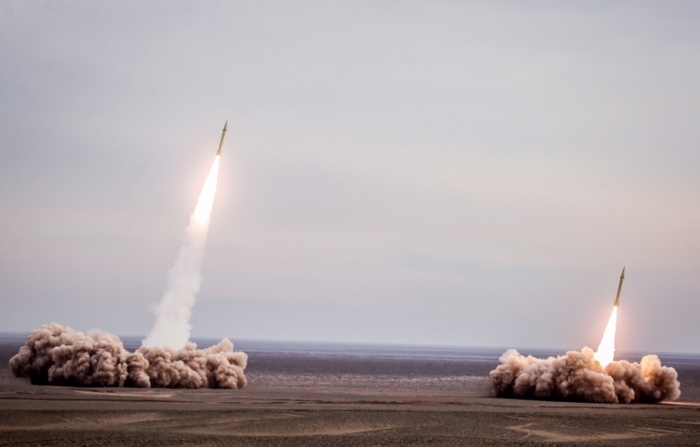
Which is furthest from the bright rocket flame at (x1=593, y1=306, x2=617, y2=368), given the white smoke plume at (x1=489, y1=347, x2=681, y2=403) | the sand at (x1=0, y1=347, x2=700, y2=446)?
the sand at (x1=0, y1=347, x2=700, y2=446)

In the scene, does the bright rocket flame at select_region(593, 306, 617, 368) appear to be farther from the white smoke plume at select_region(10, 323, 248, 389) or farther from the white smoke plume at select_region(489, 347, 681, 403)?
the white smoke plume at select_region(10, 323, 248, 389)

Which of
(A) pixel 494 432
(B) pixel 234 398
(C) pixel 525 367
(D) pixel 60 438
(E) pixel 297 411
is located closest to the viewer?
(D) pixel 60 438

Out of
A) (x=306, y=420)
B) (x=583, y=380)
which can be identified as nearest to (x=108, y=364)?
(x=306, y=420)

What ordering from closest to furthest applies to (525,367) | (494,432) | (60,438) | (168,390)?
(60,438) < (494,432) < (168,390) < (525,367)

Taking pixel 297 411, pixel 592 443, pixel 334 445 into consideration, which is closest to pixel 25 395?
pixel 297 411

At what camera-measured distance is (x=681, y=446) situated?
42.6 metres

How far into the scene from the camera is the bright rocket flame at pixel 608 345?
238 ft

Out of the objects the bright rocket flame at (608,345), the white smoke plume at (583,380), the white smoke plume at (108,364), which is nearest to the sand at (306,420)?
the white smoke plume at (108,364)

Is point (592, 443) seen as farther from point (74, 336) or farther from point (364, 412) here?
point (74, 336)

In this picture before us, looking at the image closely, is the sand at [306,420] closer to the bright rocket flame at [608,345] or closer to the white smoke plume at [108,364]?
the white smoke plume at [108,364]

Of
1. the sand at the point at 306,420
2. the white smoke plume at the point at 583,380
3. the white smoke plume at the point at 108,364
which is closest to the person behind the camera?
the sand at the point at 306,420

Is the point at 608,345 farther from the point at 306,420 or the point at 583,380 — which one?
the point at 306,420

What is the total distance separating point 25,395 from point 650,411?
114 ft

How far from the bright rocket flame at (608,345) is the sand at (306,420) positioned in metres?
9.62
